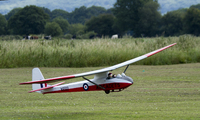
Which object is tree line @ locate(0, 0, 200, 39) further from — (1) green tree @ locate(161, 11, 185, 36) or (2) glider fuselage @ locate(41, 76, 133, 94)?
(2) glider fuselage @ locate(41, 76, 133, 94)

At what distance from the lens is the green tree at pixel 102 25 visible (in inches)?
3895

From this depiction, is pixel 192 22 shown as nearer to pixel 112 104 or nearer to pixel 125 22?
pixel 125 22

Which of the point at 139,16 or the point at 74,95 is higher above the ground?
the point at 139,16

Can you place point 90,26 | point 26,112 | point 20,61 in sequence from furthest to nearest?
point 90,26, point 20,61, point 26,112

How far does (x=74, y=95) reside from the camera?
43.9ft

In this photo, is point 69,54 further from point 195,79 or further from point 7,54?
point 195,79

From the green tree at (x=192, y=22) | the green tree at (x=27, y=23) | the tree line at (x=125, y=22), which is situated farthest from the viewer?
the green tree at (x=27, y=23)

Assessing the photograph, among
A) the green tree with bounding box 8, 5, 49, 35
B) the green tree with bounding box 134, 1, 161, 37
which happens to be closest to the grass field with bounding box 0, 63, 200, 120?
the green tree with bounding box 134, 1, 161, 37

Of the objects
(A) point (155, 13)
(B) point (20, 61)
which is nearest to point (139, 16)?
(A) point (155, 13)

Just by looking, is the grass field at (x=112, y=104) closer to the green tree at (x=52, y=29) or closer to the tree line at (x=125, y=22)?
the tree line at (x=125, y=22)

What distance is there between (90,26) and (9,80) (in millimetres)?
86204

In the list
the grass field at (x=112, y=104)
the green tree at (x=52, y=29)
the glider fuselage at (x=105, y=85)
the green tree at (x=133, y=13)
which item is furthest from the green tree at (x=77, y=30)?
the glider fuselage at (x=105, y=85)

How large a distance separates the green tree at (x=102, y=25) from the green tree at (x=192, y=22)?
26084mm

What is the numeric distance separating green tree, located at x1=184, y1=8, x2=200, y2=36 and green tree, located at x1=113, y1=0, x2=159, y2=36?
1314 cm
